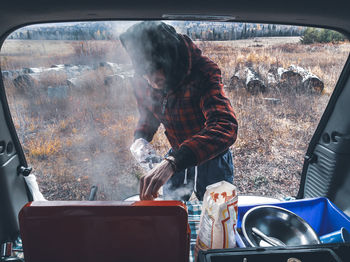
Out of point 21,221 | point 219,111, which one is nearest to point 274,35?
point 219,111

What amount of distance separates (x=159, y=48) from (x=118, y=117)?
0.70 metres

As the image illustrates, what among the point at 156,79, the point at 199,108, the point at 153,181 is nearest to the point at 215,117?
the point at 199,108

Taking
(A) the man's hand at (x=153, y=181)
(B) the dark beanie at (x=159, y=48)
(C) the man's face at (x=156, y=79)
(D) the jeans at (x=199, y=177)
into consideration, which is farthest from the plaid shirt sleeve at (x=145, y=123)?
(A) the man's hand at (x=153, y=181)

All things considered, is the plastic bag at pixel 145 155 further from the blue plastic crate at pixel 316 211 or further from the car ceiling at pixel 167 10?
the car ceiling at pixel 167 10

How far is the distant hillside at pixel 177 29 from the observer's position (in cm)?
132

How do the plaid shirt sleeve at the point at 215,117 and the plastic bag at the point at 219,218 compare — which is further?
the plaid shirt sleeve at the point at 215,117

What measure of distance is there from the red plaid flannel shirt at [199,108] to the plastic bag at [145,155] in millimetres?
185

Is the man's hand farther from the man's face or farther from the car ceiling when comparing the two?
the car ceiling

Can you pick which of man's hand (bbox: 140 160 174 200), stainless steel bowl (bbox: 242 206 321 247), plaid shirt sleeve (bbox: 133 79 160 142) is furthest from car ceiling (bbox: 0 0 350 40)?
stainless steel bowl (bbox: 242 206 321 247)

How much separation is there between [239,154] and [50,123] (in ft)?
5.35

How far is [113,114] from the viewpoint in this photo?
1864mm

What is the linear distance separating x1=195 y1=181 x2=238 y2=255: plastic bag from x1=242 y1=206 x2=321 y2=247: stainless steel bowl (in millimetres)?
165

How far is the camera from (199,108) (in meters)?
1.48

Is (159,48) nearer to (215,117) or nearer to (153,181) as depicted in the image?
(215,117)
